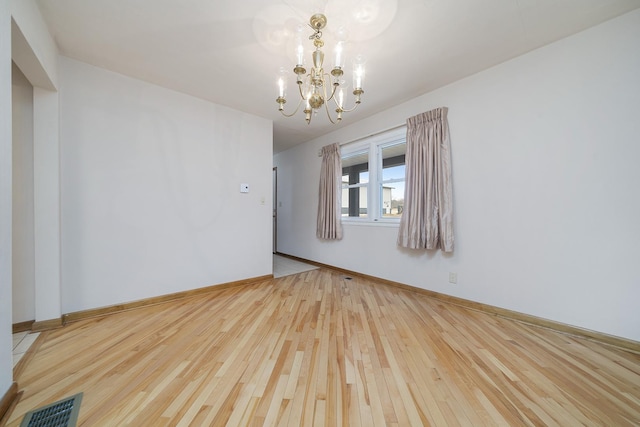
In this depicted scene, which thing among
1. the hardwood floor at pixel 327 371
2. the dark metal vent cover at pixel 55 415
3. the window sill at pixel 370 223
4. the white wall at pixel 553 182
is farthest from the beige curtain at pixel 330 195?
the dark metal vent cover at pixel 55 415

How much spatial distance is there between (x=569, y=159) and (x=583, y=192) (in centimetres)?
29

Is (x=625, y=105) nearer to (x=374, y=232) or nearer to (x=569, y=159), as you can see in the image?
(x=569, y=159)

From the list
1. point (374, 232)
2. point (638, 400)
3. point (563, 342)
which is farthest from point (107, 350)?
point (563, 342)

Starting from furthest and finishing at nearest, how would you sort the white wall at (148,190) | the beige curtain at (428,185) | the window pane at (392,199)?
the window pane at (392,199) → the beige curtain at (428,185) → the white wall at (148,190)

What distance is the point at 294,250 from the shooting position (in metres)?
4.91

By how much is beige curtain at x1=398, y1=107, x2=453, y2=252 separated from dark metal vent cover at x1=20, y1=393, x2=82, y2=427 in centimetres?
289

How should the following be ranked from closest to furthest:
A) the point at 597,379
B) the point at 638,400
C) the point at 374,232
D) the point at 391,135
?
the point at 638,400, the point at 597,379, the point at 391,135, the point at 374,232

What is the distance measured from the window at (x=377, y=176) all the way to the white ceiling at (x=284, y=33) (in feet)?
3.05

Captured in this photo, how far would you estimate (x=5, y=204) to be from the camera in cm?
112

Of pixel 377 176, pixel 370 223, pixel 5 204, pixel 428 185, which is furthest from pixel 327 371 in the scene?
pixel 377 176

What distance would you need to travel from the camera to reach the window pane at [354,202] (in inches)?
144

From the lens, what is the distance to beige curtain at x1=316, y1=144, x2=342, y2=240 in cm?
Result: 380

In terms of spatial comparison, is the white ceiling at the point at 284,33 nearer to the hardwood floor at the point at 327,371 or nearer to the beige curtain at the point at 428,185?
the beige curtain at the point at 428,185

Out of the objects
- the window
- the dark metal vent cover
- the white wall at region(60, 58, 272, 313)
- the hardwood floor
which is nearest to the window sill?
the window
